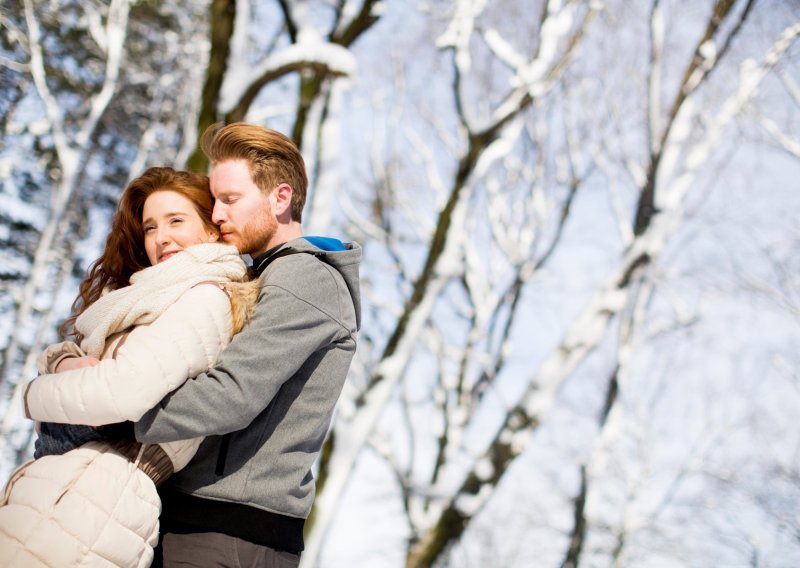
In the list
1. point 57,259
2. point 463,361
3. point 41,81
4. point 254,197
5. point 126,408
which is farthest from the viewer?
point 57,259

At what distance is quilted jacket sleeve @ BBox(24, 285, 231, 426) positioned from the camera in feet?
5.35

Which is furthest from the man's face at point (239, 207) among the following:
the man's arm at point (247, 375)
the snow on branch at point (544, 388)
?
the snow on branch at point (544, 388)

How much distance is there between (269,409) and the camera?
6.23 ft

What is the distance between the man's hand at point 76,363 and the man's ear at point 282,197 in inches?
24.0

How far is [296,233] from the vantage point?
86.1 inches

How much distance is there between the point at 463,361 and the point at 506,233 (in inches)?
81.5

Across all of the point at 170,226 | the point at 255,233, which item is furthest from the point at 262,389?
the point at 170,226

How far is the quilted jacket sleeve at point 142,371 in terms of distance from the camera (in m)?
1.63

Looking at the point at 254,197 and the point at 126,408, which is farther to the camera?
the point at 254,197

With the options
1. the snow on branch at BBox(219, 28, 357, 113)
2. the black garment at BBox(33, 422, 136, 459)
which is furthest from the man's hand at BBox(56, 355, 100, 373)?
the snow on branch at BBox(219, 28, 357, 113)

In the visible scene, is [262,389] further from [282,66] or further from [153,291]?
[282,66]

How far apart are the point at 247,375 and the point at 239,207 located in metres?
0.53

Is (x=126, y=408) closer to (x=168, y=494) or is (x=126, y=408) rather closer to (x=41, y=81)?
(x=168, y=494)

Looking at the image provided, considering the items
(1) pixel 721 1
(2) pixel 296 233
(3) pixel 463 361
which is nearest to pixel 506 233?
(3) pixel 463 361
